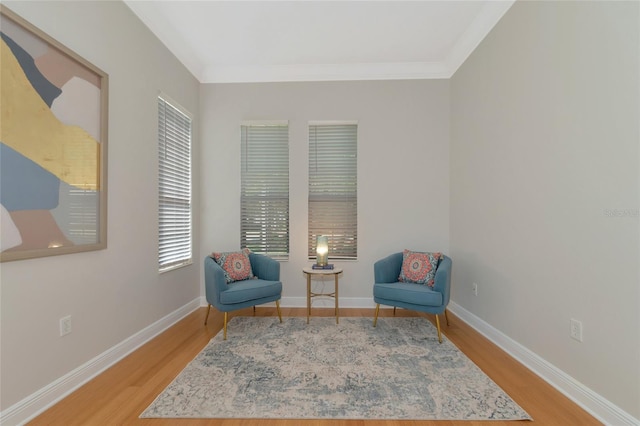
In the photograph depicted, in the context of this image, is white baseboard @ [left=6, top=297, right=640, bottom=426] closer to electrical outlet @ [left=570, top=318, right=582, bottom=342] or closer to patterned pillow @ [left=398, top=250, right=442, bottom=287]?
electrical outlet @ [left=570, top=318, right=582, bottom=342]

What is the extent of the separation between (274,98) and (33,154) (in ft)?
9.06

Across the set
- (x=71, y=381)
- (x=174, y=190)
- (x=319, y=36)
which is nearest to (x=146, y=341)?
(x=71, y=381)

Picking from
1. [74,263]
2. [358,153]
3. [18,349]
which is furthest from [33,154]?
[358,153]

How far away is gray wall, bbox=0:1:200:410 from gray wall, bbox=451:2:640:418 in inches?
132

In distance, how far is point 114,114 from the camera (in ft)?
8.10

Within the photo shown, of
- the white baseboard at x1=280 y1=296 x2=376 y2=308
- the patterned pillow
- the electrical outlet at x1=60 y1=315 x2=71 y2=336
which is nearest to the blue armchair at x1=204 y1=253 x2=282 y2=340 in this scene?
the white baseboard at x1=280 y1=296 x2=376 y2=308

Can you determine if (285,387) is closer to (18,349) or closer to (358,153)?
(18,349)

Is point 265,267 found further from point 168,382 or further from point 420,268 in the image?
point 420,268

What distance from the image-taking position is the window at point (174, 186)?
10.5ft

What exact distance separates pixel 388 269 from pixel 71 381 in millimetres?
2881

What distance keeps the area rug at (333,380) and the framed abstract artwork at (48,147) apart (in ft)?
4.18

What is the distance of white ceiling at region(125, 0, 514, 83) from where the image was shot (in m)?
2.82

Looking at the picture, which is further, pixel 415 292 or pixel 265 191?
pixel 265 191

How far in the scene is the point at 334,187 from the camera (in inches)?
160
